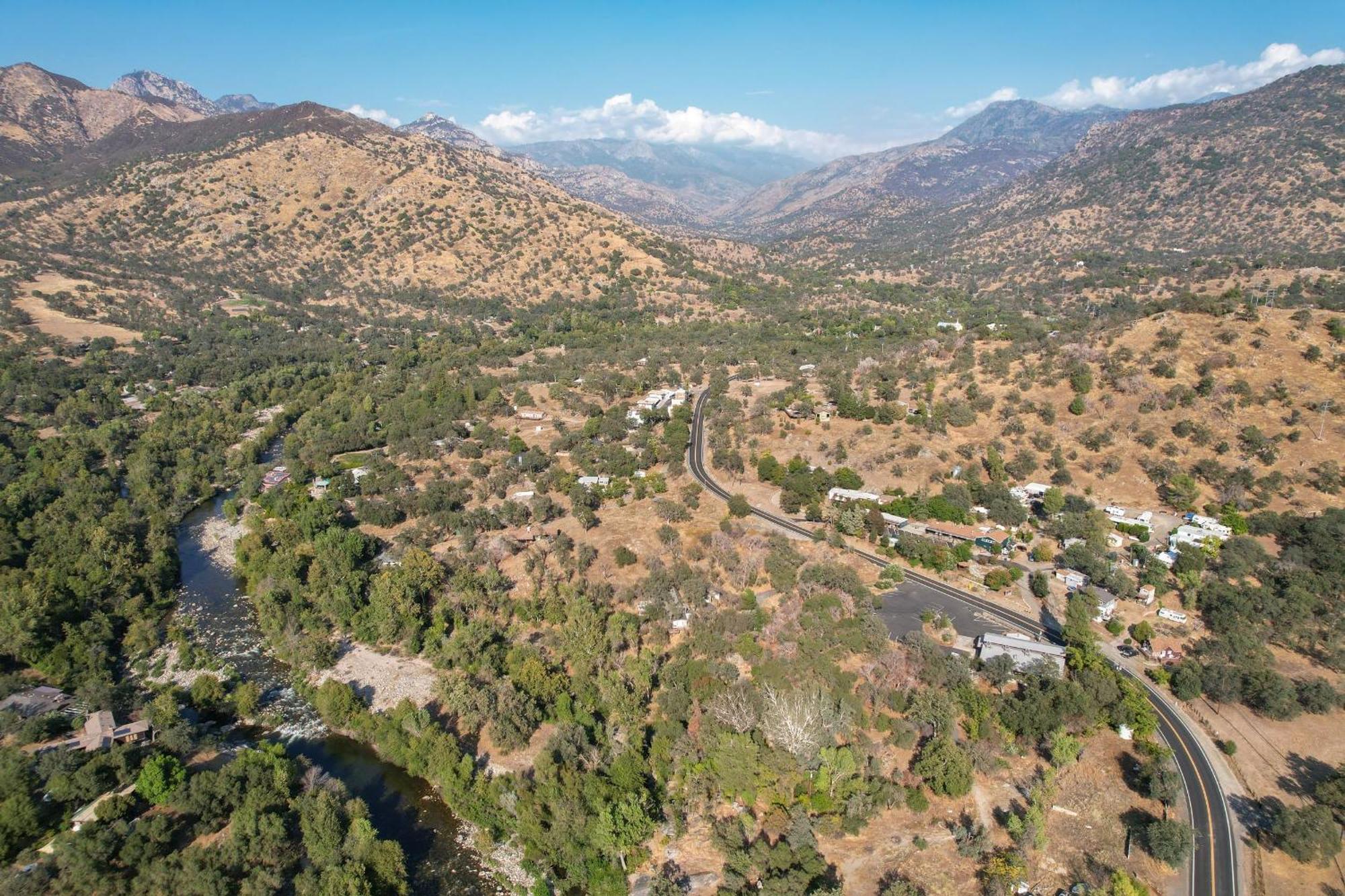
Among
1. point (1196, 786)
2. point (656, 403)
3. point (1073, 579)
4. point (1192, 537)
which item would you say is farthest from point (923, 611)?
point (656, 403)

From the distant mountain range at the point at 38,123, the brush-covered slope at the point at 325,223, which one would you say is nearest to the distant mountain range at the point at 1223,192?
the brush-covered slope at the point at 325,223

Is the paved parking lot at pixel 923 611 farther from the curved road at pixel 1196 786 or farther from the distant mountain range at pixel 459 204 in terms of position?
the distant mountain range at pixel 459 204

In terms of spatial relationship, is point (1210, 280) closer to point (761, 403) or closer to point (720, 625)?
point (761, 403)

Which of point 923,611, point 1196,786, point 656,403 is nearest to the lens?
point 1196,786

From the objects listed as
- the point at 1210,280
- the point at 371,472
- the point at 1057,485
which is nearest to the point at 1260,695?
the point at 1057,485

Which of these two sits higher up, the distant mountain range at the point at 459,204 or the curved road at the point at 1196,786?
the distant mountain range at the point at 459,204

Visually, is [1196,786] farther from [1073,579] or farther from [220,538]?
[220,538]
